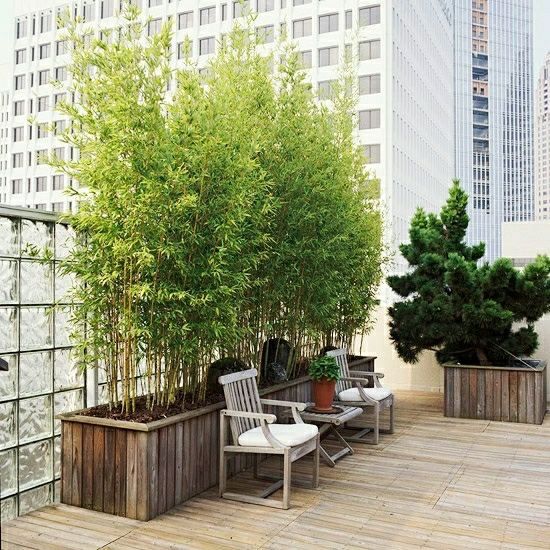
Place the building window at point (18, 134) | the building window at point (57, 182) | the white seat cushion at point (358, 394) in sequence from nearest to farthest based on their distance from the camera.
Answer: the white seat cushion at point (358, 394)
the building window at point (57, 182)
the building window at point (18, 134)

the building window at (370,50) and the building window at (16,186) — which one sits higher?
the building window at (370,50)

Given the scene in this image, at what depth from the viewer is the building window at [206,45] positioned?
31.1 meters

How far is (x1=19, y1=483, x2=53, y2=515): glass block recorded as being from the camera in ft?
12.6

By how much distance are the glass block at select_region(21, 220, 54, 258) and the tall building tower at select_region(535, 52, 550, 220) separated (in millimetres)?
81808

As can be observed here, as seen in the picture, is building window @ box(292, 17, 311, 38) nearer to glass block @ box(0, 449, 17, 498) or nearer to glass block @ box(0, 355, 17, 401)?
glass block @ box(0, 355, 17, 401)

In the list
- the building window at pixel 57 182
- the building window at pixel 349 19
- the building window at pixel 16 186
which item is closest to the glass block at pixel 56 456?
the building window at pixel 349 19

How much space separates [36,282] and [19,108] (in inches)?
1735

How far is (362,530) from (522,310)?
3842mm

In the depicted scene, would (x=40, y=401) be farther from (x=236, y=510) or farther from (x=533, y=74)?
(x=533, y=74)

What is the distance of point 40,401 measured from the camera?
156 inches

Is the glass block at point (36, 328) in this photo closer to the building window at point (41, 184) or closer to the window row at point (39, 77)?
the building window at point (41, 184)

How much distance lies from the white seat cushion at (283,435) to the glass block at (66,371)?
1110 mm

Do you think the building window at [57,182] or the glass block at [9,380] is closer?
the glass block at [9,380]

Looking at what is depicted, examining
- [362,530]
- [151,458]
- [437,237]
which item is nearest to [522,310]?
[437,237]
